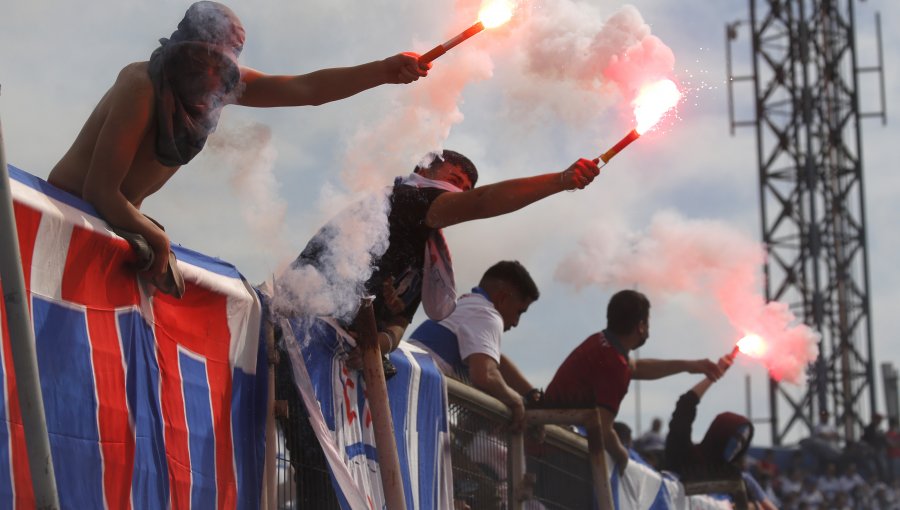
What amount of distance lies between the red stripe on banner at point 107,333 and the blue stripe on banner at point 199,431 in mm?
311

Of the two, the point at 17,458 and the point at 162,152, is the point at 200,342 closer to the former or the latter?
the point at 162,152

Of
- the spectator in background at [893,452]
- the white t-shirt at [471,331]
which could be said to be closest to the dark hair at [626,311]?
the white t-shirt at [471,331]

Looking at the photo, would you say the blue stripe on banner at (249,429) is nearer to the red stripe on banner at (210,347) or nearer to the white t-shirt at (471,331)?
the red stripe on banner at (210,347)

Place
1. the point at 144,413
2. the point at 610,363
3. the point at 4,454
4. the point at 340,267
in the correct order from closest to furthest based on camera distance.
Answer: the point at 4,454, the point at 144,413, the point at 340,267, the point at 610,363

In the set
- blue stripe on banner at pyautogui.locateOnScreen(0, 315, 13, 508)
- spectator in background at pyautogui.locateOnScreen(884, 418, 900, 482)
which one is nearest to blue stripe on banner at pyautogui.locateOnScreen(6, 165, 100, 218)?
blue stripe on banner at pyautogui.locateOnScreen(0, 315, 13, 508)

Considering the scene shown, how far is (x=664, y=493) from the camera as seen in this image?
28.8 feet

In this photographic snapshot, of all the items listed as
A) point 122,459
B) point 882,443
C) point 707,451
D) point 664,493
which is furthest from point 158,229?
point 882,443

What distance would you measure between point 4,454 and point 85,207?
2.27 feet

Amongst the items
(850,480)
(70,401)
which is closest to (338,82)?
(70,401)

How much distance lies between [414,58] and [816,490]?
13860 mm

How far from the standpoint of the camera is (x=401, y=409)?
500cm

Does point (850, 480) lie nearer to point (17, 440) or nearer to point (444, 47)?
point (444, 47)

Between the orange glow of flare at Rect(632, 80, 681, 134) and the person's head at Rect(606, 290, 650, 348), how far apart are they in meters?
2.25

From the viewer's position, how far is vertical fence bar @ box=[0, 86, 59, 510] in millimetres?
2693
